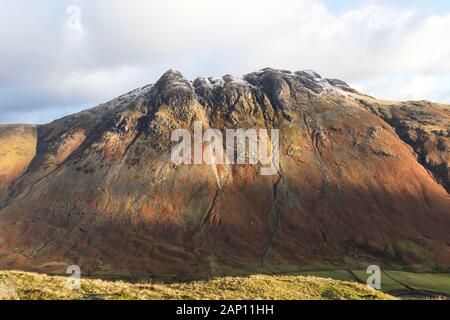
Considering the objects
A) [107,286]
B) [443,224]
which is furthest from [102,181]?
[107,286]

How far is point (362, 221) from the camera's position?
585 ft

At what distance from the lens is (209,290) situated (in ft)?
114

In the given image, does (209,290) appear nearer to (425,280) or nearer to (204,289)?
(204,289)

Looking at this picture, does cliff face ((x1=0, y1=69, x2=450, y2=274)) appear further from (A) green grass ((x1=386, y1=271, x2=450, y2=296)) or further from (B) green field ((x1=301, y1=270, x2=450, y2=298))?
(B) green field ((x1=301, y1=270, x2=450, y2=298))

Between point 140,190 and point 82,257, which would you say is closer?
point 82,257

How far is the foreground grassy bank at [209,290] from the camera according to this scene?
29.5m

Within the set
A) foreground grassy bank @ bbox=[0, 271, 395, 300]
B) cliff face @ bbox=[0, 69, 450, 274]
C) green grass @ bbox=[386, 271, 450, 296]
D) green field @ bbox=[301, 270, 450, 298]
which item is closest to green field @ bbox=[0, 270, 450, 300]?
foreground grassy bank @ bbox=[0, 271, 395, 300]

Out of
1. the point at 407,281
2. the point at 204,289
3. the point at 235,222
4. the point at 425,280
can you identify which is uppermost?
the point at 204,289

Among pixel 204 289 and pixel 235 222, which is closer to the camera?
A: pixel 204 289

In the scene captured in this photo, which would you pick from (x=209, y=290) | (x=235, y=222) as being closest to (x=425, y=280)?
(x=235, y=222)
